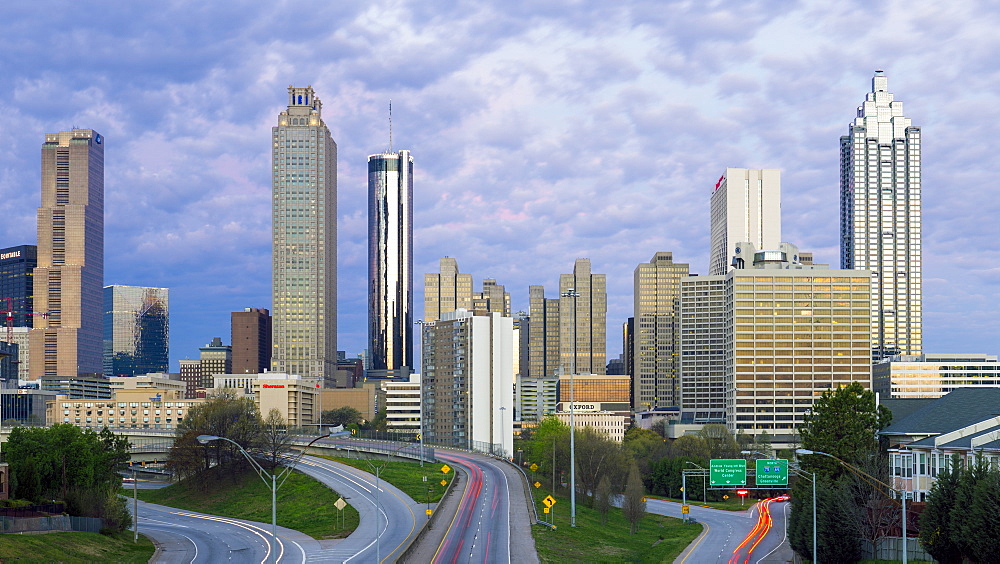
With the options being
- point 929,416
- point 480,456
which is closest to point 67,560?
point 929,416

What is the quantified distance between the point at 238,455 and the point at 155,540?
3813 cm

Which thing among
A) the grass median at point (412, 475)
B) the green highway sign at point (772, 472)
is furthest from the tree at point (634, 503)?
the grass median at point (412, 475)

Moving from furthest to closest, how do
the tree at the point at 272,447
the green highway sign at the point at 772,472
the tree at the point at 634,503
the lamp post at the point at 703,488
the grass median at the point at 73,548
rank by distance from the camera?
the lamp post at the point at 703,488 < the tree at the point at 272,447 < the tree at the point at 634,503 < the green highway sign at the point at 772,472 < the grass median at the point at 73,548

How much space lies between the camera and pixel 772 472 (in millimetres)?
119000

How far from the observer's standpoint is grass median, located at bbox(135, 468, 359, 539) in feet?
362

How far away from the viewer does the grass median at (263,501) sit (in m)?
110

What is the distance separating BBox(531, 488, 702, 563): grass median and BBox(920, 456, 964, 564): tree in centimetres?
2544

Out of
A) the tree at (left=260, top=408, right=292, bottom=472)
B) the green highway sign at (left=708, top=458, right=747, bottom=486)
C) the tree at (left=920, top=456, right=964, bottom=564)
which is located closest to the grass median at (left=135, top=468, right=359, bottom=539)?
the tree at (left=260, top=408, right=292, bottom=472)

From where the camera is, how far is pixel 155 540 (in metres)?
104

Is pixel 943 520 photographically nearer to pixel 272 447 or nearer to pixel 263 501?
pixel 263 501

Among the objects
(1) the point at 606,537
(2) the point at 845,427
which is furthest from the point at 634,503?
(2) the point at 845,427

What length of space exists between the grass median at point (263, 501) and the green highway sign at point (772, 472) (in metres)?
42.6

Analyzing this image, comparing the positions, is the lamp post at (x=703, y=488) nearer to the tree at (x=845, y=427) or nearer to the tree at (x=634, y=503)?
the tree at (x=634, y=503)

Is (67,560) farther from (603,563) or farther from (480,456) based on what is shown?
(480,456)
